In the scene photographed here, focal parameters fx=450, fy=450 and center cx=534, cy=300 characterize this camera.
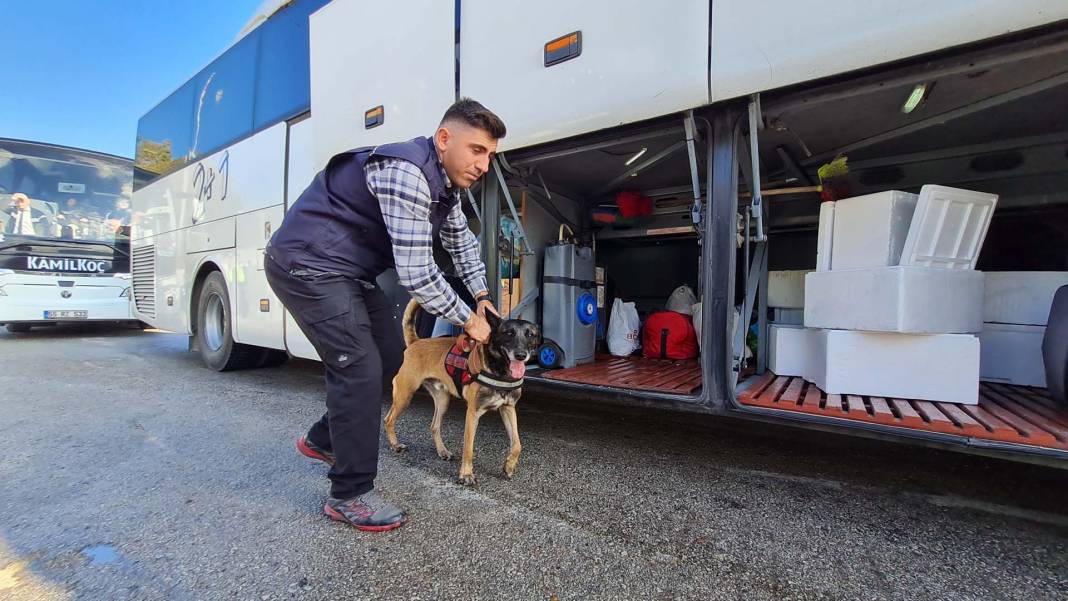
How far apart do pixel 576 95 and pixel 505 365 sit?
4.57 ft

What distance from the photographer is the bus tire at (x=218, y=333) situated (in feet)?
15.5

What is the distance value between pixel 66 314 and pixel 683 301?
9754 mm

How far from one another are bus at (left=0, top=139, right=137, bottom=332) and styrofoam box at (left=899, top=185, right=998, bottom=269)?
1083cm

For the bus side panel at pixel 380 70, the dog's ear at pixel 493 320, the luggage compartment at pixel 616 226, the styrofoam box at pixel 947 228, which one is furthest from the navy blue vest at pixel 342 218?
the styrofoam box at pixel 947 228

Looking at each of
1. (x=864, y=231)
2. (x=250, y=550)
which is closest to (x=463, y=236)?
(x=250, y=550)

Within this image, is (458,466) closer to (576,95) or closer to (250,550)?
(250,550)

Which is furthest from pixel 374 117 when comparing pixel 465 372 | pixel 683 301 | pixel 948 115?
pixel 948 115

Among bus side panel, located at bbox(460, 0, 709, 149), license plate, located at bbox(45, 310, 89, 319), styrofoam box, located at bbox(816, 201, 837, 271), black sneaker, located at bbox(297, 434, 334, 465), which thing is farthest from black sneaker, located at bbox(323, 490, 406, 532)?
license plate, located at bbox(45, 310, 89, 319)

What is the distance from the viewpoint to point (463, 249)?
7.31 ft

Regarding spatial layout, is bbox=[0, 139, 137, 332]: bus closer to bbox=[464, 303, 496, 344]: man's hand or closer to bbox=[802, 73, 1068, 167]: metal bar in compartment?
bbox=[464, 303, 496, 344]: man's hand

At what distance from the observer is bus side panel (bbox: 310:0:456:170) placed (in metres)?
2.78

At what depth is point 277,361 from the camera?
554 cm

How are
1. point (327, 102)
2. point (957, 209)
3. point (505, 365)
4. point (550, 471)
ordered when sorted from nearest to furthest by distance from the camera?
point (957, 209)
point (505, 365)
point (550, 471)
point (327, 102)

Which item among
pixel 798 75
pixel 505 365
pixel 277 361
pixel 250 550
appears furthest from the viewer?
pixel 277 361
